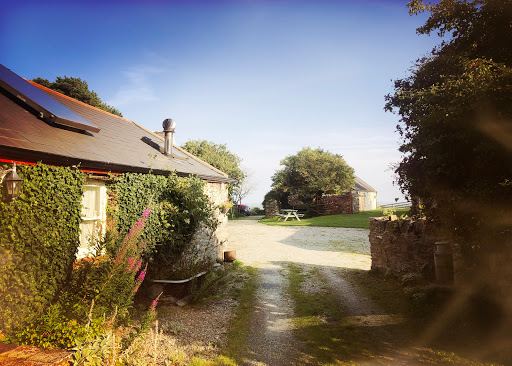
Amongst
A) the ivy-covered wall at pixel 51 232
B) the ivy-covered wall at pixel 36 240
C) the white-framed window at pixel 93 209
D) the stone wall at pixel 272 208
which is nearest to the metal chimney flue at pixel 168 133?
the ivy-covered wall at pixel 51 232

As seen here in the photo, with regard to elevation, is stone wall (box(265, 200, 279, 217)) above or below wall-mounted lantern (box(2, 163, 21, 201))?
below

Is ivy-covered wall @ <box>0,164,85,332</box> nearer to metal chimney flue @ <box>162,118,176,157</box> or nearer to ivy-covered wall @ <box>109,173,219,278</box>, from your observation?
ivy-covered wall @ <box>109,173,219,278</box>

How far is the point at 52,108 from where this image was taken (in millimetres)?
7051

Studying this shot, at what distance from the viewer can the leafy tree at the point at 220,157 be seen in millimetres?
40681

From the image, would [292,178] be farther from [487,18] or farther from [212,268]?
[487,18]

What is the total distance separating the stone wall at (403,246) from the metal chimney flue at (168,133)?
7964mm

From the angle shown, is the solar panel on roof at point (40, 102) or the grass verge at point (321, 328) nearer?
the grass verge at point (321, 328)

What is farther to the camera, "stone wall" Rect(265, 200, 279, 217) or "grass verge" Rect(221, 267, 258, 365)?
"stone wall" Rect(265, 200, 279, 217)

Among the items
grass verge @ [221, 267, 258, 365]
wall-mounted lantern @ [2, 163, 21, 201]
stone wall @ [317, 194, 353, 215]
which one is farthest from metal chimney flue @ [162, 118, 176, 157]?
stone wall @ [317, 194, 353, 215]

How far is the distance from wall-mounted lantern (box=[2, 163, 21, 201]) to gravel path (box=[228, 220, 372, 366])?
4741mm

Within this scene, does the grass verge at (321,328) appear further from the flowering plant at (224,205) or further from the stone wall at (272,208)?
the stone wall at (272,208)

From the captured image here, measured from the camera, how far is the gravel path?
17.5 ft

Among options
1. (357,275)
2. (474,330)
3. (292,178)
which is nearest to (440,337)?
(474,330)

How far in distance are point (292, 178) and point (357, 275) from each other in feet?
76.6
